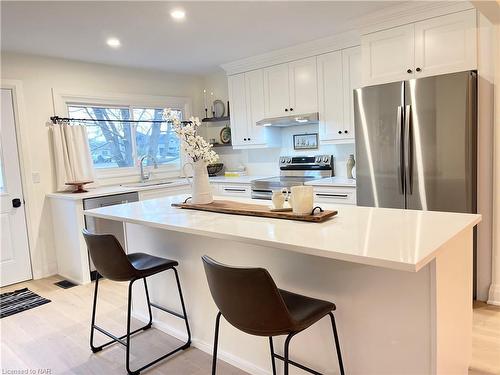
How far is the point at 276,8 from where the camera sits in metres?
3.03

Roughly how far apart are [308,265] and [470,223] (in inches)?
30.5

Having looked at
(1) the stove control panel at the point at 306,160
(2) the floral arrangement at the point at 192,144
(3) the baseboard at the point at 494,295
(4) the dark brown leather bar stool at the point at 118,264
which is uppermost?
(2) the floral arrangement at the point at 192,144

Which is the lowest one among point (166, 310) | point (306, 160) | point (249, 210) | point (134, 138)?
point (166, 310)

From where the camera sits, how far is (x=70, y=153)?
426cm

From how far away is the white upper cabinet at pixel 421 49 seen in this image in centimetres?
292

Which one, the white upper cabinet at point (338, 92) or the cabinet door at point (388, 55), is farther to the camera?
the white upper cabinet at point (338, 92)

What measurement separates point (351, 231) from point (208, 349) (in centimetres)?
136

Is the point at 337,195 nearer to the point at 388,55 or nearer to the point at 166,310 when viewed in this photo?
the point at 388,55

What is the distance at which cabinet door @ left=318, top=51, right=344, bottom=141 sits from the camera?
13.0ft

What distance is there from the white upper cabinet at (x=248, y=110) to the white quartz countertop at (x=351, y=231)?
2.54 meters

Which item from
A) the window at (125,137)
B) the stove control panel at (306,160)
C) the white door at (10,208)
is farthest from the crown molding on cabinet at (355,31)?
the white door at (10,208)

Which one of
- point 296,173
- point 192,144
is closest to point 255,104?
point 296,173

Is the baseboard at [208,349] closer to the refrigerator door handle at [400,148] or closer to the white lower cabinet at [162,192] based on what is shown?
the white lower cabinet at [162,192]

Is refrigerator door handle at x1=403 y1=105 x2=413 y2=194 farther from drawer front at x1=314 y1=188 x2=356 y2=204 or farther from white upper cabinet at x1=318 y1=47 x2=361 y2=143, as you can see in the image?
white upper cabinet at x1=318 y1=47 x2=361 y2=143
